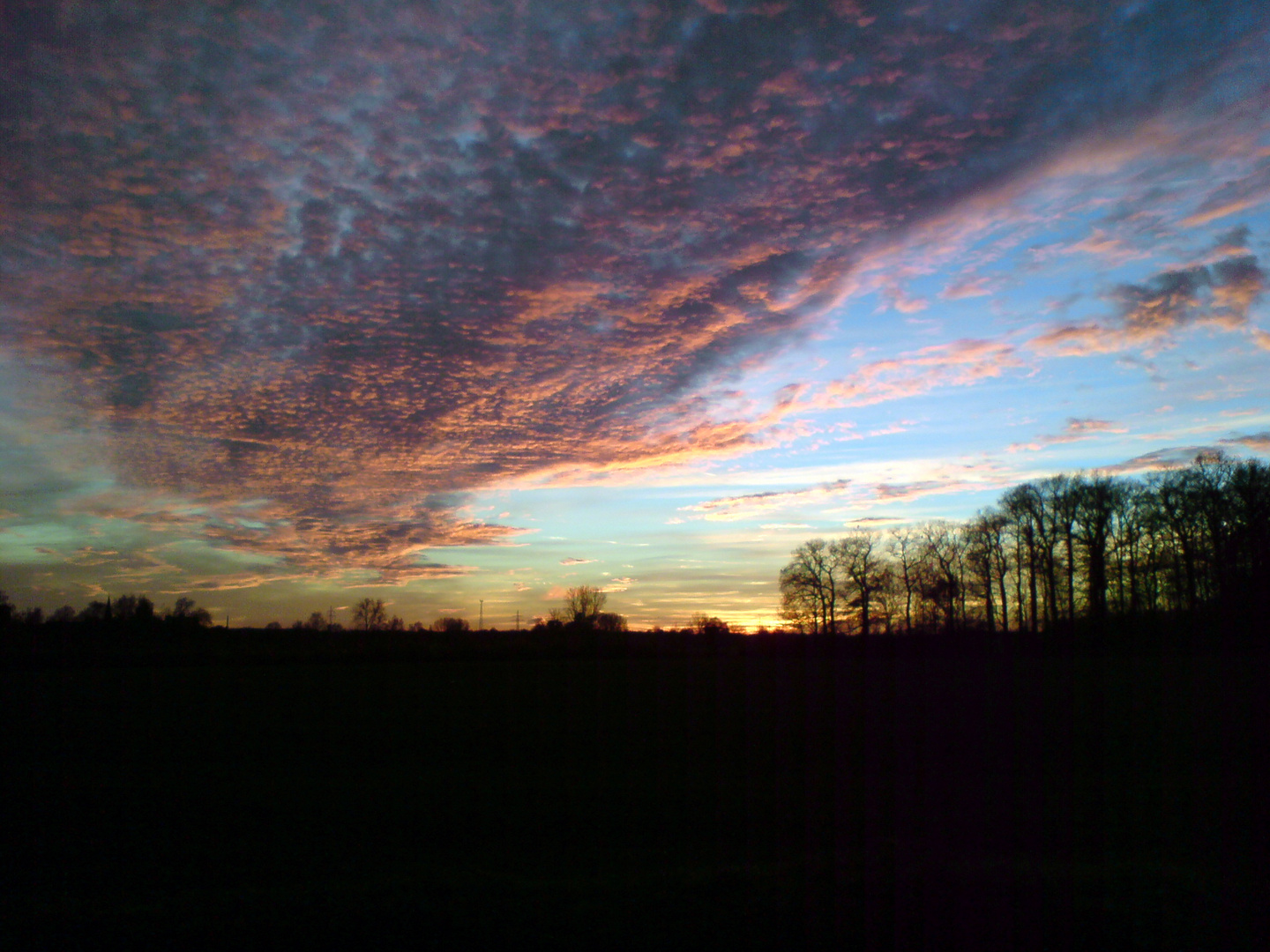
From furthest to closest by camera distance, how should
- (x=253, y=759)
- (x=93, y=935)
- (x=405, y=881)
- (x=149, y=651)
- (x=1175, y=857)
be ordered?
(x=149, y=651)
(x=253, y=759)
(x=1175, y=857)
(x=405, y=881)
(x=93, y=935)

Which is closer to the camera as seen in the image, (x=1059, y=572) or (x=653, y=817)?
(x=653, y=817)

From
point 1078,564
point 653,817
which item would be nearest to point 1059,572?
point 1078,564

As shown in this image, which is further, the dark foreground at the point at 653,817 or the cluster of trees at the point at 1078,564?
the cluster of trees at the point at 1078,564

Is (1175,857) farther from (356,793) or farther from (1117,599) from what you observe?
(1117,599)

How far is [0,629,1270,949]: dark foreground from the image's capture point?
6441mm

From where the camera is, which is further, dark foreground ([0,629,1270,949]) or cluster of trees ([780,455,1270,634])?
cluster of trees ([780,455,1270,634])

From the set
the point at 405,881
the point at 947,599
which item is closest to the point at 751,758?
the point at 405,881

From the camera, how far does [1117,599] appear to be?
6291 centimetres

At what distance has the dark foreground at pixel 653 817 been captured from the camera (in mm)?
6441

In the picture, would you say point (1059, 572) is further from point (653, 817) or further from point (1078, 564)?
point (653, 817)

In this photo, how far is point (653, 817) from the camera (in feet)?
40.0

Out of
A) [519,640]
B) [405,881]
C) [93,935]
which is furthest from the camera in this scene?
[519,640]

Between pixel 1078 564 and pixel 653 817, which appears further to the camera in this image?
pixel 1078 564

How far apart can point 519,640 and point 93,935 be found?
179 ft
